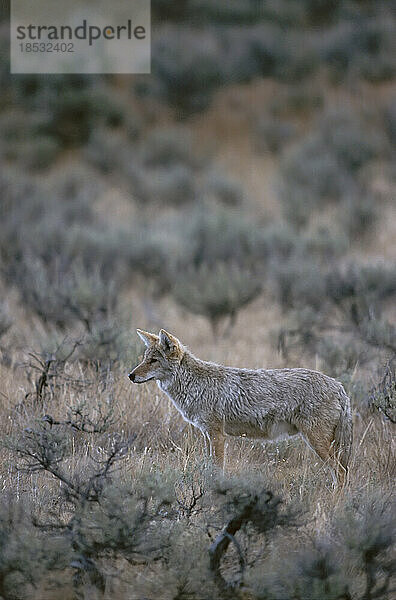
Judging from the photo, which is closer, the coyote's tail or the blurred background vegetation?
the blurred background vegetation

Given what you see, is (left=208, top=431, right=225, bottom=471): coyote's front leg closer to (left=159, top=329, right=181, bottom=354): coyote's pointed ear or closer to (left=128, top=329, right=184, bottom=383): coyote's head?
(left=128, top=329, right=184, bottom=383): coyote's head

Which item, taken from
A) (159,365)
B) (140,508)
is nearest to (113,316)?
(159,365)

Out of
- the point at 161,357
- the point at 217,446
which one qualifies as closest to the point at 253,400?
the point at 217,446

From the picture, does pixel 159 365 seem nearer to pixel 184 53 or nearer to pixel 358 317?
pixel 358 317

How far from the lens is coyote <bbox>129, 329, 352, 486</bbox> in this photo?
19.5ft

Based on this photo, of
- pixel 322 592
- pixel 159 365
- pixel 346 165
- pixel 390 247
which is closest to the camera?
pixel 322 592

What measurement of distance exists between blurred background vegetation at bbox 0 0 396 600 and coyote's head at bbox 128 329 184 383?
592 mm

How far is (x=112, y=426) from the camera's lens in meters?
6.88

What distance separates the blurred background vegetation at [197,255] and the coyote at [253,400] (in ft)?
1.52

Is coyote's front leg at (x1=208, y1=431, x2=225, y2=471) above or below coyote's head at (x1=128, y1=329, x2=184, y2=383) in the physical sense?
below

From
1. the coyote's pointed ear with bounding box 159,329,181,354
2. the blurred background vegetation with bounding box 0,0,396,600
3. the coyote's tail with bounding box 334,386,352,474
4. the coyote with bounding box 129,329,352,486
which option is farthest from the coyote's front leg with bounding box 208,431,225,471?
the coyote's tail with bounding box 334,386,352,474

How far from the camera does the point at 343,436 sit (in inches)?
235

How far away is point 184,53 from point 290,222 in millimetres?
13246

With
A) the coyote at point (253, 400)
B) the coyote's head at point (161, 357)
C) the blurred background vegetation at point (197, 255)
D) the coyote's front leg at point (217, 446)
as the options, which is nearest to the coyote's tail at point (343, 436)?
the coyote at point (253, 400)
